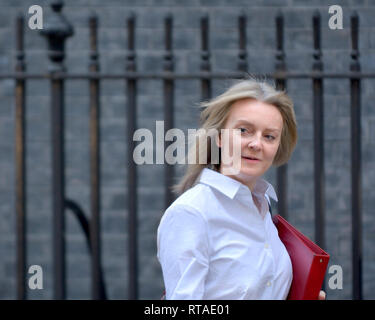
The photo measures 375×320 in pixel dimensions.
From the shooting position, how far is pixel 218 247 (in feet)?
5.32

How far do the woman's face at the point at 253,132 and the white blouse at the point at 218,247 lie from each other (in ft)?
0.20

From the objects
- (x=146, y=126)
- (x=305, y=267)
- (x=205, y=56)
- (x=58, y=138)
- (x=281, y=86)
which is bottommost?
(x=305, y=267)

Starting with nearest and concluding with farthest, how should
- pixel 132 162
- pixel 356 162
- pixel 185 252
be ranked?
1. pixel 185 252
2. pixel 132 162
3. pixel 356 162

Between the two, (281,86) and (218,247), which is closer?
(218,247)

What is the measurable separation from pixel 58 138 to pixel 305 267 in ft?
5.90

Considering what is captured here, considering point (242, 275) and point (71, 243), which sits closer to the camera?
point (242, 275)

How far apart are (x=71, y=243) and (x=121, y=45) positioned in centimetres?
145

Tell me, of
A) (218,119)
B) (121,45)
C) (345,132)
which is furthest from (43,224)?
(218,119)

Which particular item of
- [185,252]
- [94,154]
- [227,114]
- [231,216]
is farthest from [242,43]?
[185,252]

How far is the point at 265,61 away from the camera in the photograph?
475 centimetres

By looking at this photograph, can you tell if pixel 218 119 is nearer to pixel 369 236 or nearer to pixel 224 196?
pixel 224 196

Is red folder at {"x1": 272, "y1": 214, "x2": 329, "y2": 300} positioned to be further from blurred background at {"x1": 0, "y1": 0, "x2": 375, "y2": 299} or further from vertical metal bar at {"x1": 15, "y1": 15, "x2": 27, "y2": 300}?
blurred background at {"x1": 0, "y1": 0, "x2": 375, "y2": 299}

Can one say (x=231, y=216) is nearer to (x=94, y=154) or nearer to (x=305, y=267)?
(x=305, y=267)

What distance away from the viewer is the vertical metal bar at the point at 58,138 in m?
3.21
